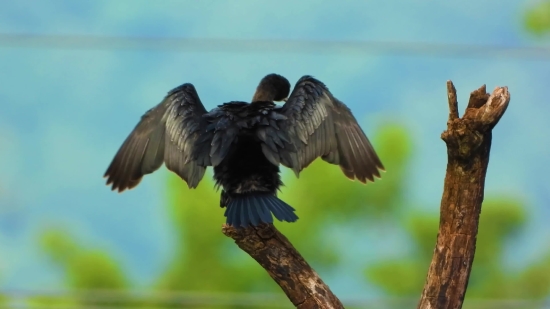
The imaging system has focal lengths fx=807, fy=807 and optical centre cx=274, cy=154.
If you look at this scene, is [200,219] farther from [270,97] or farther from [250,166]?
[250,166]

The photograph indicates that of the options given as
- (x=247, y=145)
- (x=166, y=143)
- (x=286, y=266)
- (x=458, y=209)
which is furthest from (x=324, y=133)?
(x=458, y=209)

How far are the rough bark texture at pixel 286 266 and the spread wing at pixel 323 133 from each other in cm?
53

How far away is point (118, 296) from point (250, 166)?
3734 mm

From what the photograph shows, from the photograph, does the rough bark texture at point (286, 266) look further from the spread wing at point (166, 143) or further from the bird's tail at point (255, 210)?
the spread wing at point (166, 143)

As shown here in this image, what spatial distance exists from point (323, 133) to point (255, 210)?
1048mm

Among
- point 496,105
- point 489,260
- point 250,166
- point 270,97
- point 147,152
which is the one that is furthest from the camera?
point 489,260

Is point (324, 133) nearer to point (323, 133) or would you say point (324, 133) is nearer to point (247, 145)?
point (323, 133)

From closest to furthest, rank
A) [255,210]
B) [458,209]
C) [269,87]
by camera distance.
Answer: [458,209]
[255,210]
[269,87]

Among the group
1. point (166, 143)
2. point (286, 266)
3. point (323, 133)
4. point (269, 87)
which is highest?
point (269, 87)

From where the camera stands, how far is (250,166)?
14.6 ft

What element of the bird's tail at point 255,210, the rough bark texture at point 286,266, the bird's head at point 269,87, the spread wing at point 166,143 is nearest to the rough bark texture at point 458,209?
the rough bark texture at point 286,266

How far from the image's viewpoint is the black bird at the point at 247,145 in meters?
4.35

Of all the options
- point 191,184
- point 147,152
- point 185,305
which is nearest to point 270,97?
point 147,152

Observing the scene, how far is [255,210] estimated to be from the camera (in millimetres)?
4113
